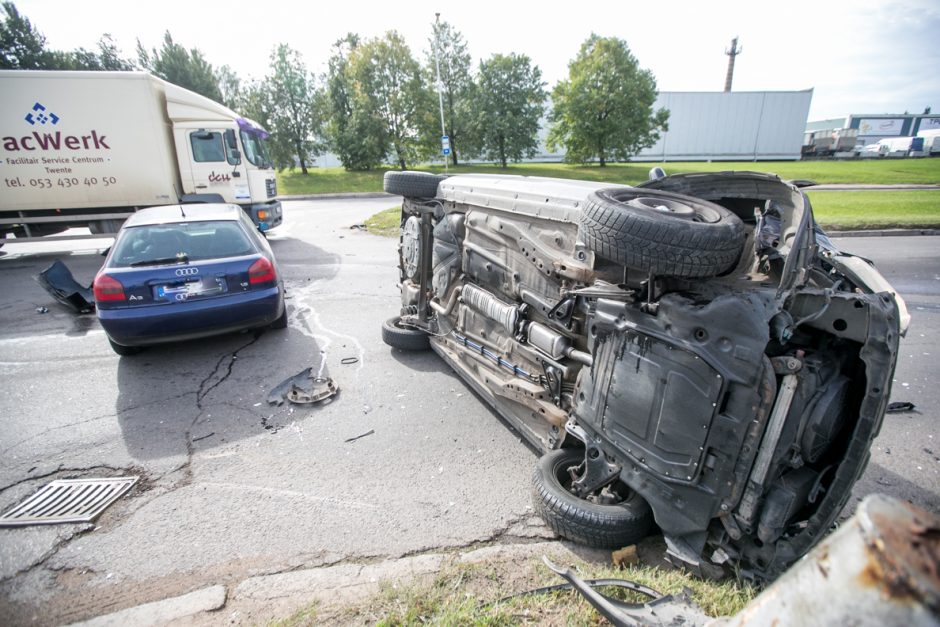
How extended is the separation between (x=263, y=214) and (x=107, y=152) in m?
3.70

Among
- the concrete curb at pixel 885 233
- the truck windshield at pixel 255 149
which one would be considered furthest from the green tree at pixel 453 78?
the concrete curb at pixel 885 233

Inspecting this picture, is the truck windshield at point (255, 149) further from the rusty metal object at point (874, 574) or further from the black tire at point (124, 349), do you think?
the rusty metal object at point (874, 574)

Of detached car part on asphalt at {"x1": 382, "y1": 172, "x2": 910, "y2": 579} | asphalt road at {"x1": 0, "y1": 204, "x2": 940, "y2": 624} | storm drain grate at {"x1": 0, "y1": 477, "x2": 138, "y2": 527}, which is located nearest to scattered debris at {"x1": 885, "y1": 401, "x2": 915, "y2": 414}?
asphalt road at {"x1": 0, "y1": 204, "x2": 940, "y2": 624}

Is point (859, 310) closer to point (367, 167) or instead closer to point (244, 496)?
point (244, 496)

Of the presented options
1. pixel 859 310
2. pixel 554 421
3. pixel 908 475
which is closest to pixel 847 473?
pixel 859 310

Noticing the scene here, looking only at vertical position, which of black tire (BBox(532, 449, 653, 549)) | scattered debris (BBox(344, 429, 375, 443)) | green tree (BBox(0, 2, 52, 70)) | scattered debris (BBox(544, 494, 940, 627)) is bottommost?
scattered debris (BBox(344, 429, 375, 443))

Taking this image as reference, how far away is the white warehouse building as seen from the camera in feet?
145

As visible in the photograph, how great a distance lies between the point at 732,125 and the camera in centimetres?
4512

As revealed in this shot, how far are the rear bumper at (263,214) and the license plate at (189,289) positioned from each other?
7720 mm

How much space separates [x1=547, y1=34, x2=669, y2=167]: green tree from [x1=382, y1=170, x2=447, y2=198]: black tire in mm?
33630

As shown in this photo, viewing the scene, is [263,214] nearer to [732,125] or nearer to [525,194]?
[525,194]

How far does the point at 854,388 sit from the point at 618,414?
1.06 metres

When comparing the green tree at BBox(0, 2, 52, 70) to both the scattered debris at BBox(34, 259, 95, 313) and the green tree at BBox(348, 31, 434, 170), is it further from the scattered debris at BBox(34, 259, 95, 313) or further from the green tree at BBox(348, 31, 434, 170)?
the scattered debris at BBox(34, 259, 95, 313)

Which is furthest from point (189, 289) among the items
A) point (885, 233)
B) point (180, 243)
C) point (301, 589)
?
point (885, 233)
